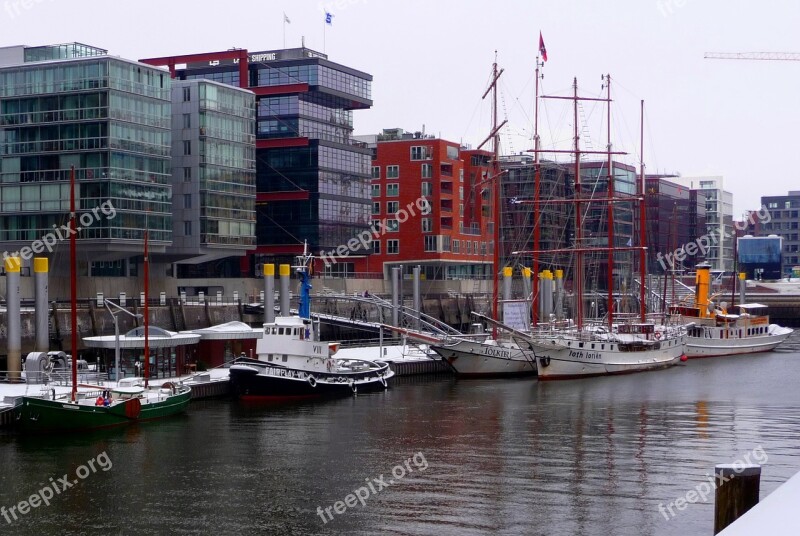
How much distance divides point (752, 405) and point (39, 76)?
62948mm

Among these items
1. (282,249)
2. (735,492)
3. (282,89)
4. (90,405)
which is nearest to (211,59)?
(282,89)

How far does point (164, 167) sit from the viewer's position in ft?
314

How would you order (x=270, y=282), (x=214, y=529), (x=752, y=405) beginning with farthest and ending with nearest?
(x=270, y=282), (x=752, y=405), (x=214, y=529)

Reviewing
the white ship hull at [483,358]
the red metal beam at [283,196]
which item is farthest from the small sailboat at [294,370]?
the red metal beam at [283,196]

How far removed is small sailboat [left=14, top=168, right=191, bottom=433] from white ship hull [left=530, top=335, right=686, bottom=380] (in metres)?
31.2

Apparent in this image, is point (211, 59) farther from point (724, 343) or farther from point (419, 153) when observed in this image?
point (724, 343)

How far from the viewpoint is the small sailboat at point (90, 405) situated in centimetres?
4631

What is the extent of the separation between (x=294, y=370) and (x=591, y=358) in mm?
27081

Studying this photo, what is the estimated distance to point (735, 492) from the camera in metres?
16.2

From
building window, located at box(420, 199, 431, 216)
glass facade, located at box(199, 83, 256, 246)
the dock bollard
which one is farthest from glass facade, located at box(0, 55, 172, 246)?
the dock bollard

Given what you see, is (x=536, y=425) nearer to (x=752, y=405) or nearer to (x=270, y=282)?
(x=752, y=405)

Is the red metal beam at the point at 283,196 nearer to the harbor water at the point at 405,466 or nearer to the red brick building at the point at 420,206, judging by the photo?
the red brick building at the point at 420,206

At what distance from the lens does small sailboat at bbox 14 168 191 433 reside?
1823 inches

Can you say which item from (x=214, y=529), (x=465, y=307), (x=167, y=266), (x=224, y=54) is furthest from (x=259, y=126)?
(x=214, y=529)
